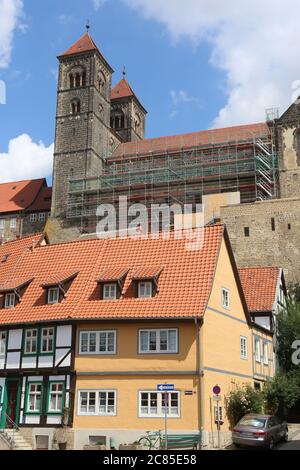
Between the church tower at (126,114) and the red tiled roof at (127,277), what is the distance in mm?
67712

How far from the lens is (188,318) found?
25531 millimetres

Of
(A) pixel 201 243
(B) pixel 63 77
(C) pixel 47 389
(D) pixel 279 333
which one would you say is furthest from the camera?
(B) pixel 63 77

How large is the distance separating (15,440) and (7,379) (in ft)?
10.2

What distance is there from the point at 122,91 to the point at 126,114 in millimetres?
5378

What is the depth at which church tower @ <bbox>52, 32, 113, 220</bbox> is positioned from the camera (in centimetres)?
7925

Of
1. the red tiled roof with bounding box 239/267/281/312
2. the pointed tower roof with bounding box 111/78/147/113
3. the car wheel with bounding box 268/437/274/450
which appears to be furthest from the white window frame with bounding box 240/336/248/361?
the pointed tower roof with bounding box 111/78/147/113

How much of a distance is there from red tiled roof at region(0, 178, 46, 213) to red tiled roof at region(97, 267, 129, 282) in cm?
5596

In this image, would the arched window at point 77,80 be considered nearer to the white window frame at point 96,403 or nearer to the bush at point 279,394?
the bush at point 279,394

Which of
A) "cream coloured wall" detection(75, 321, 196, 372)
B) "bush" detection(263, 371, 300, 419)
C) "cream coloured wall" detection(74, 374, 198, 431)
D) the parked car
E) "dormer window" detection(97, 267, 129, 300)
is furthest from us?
"bush" detection(263, 371, 300, 419)

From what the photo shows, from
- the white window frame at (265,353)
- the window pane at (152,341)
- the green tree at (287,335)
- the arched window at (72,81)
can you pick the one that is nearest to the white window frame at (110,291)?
the window pane at (152,341)

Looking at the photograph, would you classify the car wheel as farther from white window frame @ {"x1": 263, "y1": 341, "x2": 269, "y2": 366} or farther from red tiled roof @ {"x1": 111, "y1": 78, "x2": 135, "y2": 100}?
red tiled roof @ {"x1": 111, "y1": 78, "x2": 135, "y2": 100}

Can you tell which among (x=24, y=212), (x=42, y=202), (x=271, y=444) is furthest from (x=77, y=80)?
(x=271, y=444)

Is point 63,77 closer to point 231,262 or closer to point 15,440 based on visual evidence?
point 231,262
